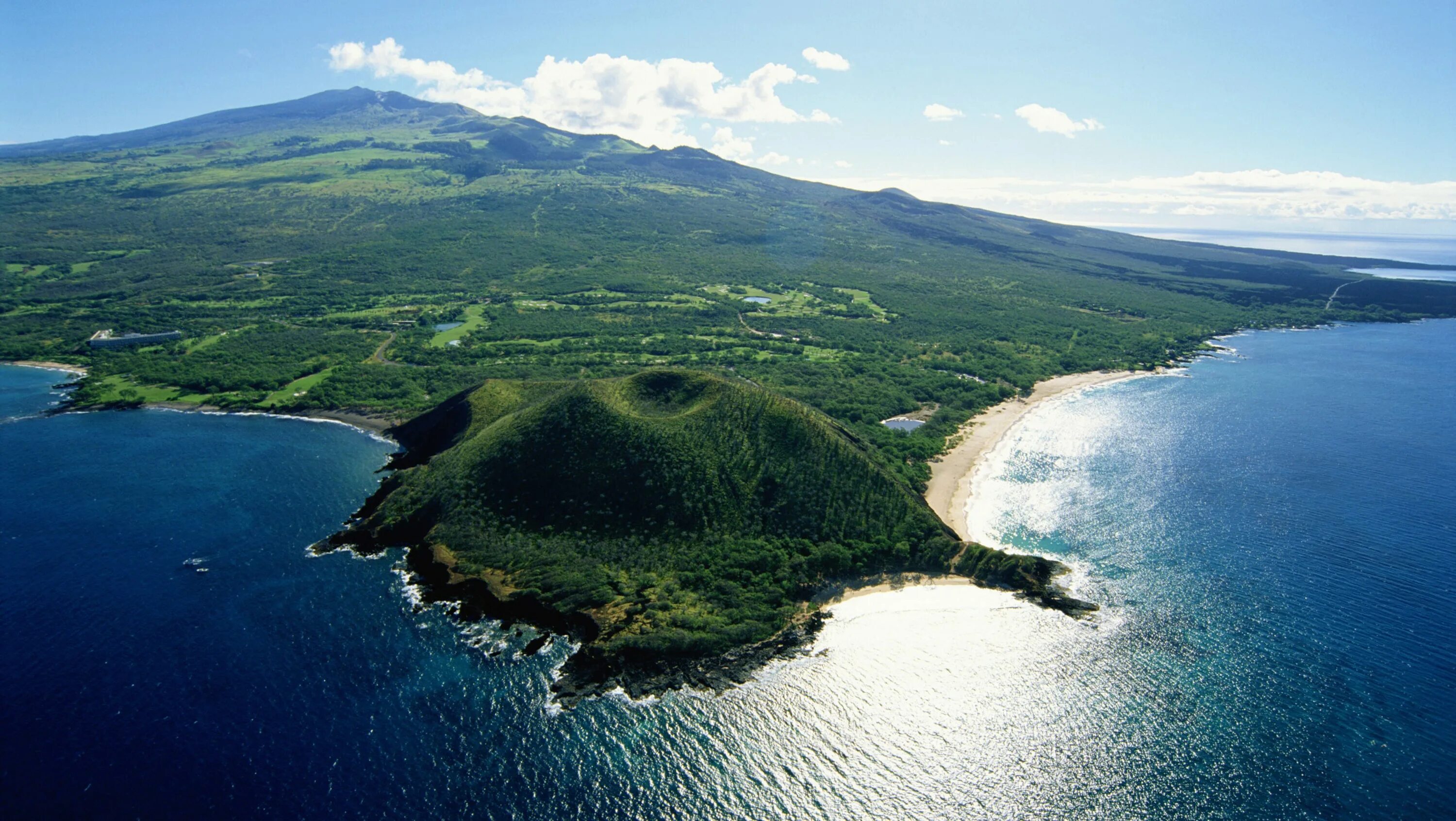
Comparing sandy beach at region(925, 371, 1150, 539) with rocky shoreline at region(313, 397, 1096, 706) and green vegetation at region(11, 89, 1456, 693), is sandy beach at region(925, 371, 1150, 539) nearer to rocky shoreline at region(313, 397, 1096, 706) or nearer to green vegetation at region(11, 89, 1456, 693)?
green vegetation at region(11, 89, 1456, 693)

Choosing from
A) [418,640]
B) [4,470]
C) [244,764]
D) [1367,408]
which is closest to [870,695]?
[418,640]

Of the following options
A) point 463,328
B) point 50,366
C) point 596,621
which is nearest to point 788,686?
point 596,621

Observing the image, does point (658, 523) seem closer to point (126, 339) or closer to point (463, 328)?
point (463, 328)

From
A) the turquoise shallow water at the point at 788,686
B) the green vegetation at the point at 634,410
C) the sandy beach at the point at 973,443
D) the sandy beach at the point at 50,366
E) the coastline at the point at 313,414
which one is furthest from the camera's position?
the sandy beach at the point at 50,366

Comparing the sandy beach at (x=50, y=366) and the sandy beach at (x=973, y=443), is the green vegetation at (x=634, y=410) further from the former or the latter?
the sandy beach at (x=973, y=443)

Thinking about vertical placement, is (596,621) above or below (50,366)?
below

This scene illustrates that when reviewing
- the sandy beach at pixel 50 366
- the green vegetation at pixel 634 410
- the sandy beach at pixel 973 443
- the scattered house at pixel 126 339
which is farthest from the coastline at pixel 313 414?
the sandy beach at pixel 973 443
